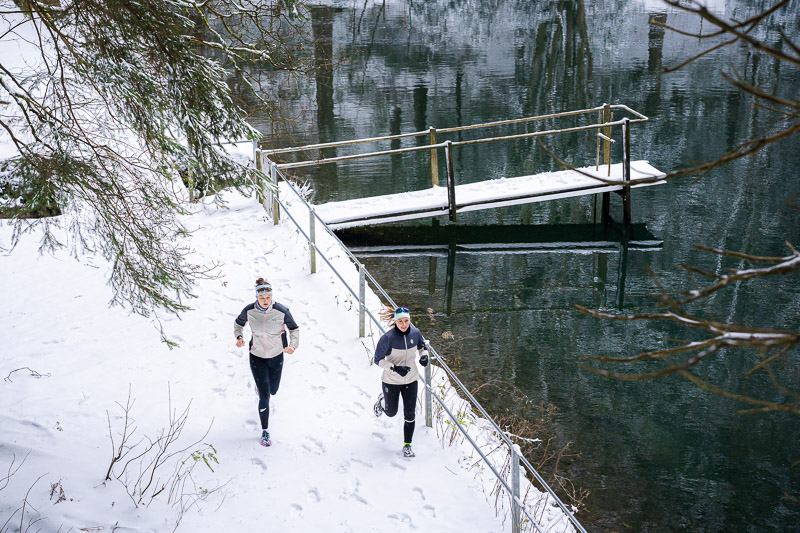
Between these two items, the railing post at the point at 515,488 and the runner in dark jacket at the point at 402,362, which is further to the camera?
the runner in dark jacket at the point at 402,362

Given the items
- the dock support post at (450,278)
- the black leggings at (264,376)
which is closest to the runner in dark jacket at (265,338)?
the black leggings at (264,376)

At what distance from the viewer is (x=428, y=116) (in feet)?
82.8

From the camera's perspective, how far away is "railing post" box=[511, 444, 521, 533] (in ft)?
17.8

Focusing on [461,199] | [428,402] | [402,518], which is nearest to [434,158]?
[461,199]

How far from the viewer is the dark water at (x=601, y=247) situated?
345 inches

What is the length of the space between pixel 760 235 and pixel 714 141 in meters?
6.42

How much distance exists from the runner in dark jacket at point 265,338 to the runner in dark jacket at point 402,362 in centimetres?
89

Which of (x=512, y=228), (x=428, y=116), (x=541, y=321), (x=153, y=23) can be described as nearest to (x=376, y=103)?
(x=428, y=116)

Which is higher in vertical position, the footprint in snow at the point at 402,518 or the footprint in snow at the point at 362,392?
the footprint in snow at the point at 362,392

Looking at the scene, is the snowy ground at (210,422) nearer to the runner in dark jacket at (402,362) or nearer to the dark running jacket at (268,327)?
the runner in dark jacket at (402,362)

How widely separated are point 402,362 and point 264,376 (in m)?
1.33

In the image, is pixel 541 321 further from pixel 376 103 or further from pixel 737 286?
pixel 376 103

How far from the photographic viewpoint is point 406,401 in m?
6.87

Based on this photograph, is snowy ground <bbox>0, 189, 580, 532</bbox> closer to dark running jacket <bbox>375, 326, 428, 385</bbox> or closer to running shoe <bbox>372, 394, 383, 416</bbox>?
running shoe <bbox>372, 394, 383, 416</bbox>
